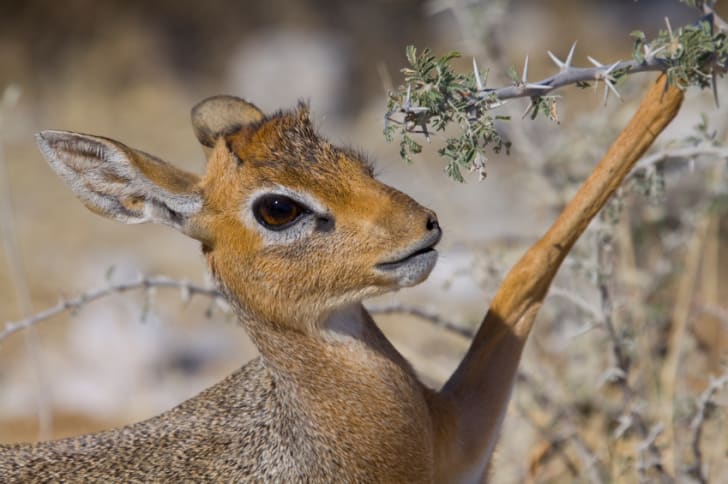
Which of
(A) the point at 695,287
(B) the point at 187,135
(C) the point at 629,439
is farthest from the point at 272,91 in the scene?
(C) the point at 629,439

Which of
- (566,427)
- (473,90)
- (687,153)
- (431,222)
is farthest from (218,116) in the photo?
(566,427)

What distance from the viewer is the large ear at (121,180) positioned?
9.58 feet

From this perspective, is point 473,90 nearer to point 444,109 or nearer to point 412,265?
point 444,109

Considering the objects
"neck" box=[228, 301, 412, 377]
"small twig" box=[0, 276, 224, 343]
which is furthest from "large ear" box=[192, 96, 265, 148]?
"neck" box=[228, 301, 412, 377]

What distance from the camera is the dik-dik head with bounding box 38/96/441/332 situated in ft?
9.34

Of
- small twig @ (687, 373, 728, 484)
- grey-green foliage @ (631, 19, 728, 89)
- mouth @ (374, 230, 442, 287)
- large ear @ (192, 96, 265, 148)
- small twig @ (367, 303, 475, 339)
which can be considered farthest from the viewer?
small twig @ (367, 303, 475, 339)

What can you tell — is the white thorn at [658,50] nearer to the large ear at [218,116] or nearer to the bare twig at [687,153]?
the bare twig at [687,153]

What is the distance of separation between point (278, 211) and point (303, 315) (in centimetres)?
29

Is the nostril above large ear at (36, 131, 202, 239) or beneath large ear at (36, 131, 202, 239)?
beneath

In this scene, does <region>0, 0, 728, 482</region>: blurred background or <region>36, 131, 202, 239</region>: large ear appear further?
<region>0, 0, 728, 482</region>: blurred background

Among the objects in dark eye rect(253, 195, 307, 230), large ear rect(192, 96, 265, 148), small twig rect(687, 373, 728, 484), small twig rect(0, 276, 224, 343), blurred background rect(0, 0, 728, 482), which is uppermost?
blurred background rect(0, 0, 728, 482)

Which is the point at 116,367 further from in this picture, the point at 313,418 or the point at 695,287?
the point at 313,418

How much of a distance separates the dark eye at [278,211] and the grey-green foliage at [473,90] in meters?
0.45

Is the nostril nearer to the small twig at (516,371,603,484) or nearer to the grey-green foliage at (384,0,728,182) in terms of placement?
the grey-green foliage at (384,0,728,182)
